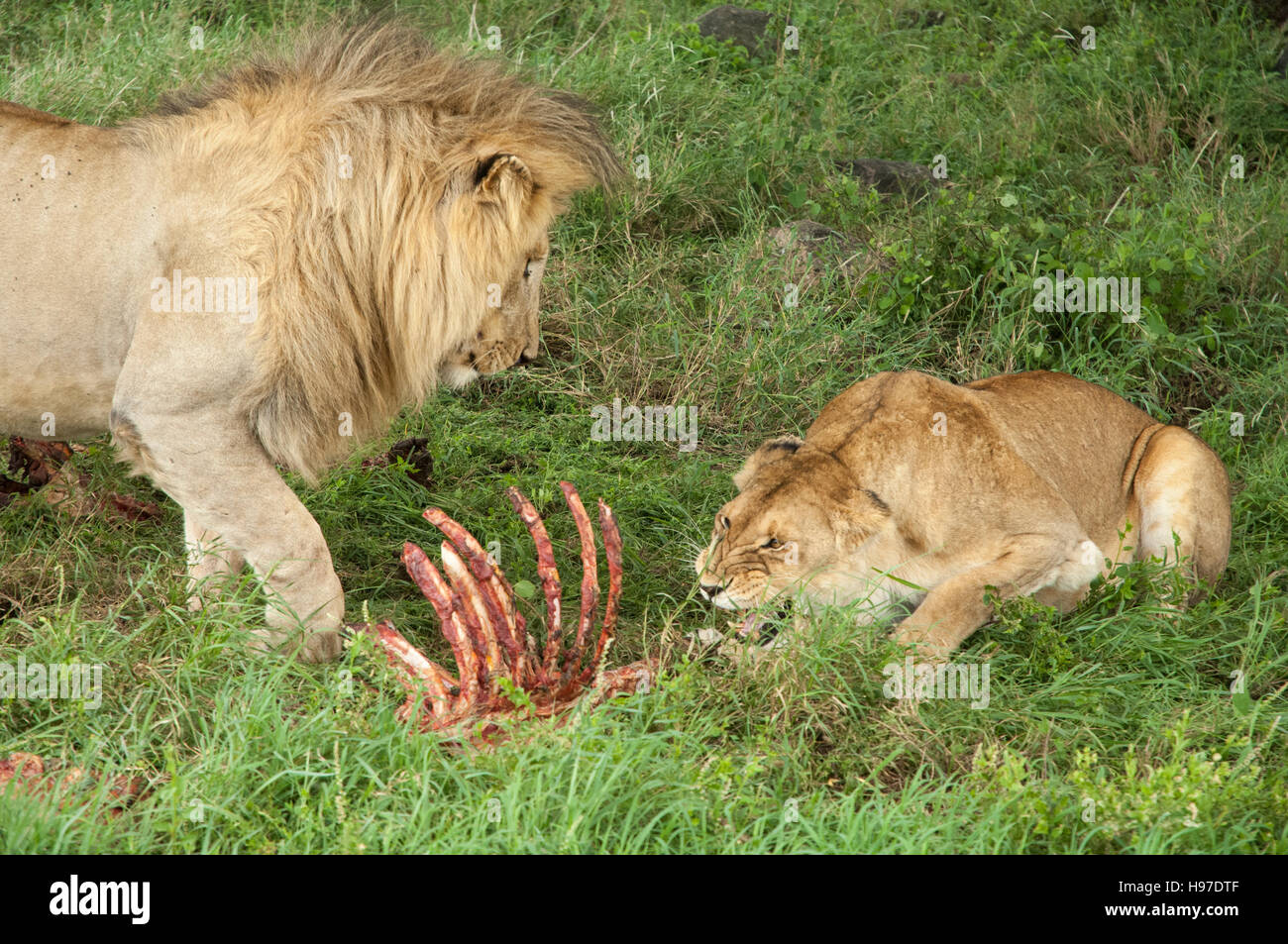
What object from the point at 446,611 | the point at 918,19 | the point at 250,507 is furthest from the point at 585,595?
the point at 918,19

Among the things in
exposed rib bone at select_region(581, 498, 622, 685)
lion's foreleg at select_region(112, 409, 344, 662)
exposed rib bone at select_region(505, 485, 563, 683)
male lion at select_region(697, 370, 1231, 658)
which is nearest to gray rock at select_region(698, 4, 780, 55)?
male lion at select_region(697, 370, 1231, 658)

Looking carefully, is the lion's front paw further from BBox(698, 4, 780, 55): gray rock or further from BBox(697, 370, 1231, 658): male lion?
BBox(698, 4, 780, 55): gray rock

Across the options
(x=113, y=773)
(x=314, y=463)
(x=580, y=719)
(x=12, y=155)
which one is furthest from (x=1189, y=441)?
(x=12, y=155)

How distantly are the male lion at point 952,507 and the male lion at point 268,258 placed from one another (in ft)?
3.37

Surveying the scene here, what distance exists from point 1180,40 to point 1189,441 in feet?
14.5

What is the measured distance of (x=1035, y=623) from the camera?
3912 mm

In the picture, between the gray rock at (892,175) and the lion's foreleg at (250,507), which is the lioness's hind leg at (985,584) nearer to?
the lion's foreleg at (250,507)

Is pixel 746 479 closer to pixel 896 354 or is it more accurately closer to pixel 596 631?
pixel 596 631

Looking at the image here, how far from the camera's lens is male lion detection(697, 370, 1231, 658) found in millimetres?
3734

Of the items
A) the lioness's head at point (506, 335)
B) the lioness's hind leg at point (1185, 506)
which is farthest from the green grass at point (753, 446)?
the lioness's head at point (506, 335)

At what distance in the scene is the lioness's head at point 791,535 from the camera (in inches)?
145

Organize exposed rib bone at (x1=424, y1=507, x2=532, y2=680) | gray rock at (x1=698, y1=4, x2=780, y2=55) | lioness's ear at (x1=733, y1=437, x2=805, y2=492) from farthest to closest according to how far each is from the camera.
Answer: gray rock at (x1=698, y1=4, x2=780, y2=55)
lioness's ear at (x1=733, y1=437, x2=805, y2=492)
exposed rib bone at (x1=424, y1=507, x2=532, y2=680)

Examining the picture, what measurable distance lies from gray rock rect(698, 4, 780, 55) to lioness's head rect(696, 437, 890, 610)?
5.09 m

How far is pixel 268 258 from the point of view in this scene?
3.59 metres
